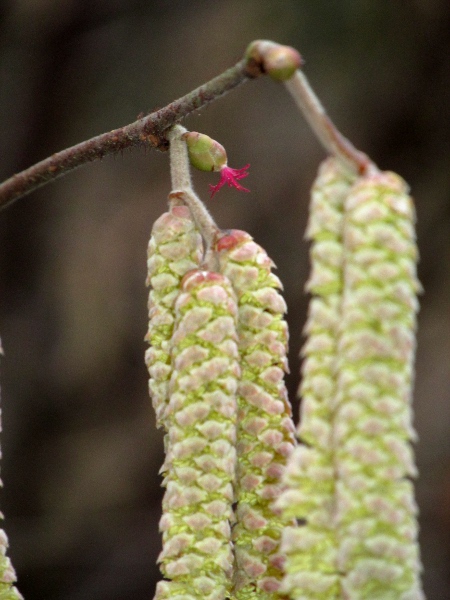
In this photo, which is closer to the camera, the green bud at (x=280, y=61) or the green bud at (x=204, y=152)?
the green bud at (x=280, y=61)

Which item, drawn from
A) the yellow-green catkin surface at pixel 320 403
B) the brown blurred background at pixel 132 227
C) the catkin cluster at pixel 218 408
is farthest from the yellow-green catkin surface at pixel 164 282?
the brown blurred background at pixel 132 227

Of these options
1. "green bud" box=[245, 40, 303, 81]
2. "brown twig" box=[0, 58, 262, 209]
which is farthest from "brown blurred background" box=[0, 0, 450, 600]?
"green bud" box=[245, 40, 303, 81]

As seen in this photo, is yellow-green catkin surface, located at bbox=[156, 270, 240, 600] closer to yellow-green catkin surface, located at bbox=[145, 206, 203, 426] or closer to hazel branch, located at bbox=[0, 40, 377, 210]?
yellow-green catkin surface, located at bbox=[145, 206, 203, 426]

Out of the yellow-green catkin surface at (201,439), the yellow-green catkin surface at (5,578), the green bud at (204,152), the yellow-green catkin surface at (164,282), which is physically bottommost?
the yellow-green catkin surface at (5,578)

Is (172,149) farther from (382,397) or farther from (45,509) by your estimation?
(45,509)

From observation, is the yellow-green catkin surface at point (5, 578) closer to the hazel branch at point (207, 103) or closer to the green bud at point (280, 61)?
the hazel branch at point (207, 103)

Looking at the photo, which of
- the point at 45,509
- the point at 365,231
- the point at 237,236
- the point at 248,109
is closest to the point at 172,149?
the point at 237,236

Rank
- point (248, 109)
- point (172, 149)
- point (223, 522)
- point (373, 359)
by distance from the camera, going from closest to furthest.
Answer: point (373, 359)
point (223, 522)
point (172, 149)
point (248, 109)
